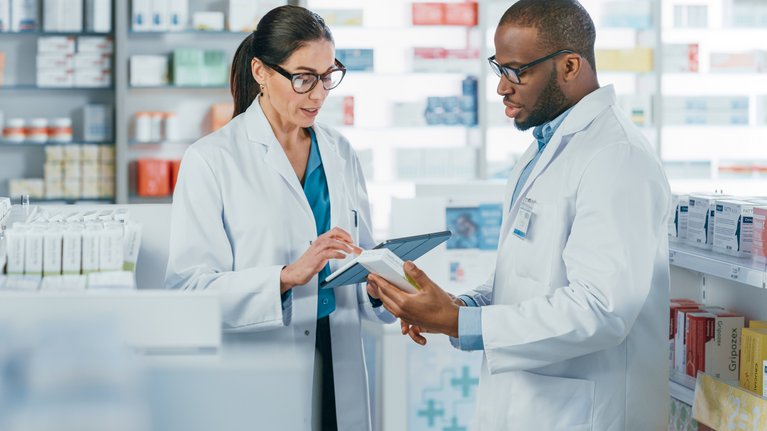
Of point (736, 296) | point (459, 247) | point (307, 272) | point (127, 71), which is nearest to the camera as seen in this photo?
point (307, 272)

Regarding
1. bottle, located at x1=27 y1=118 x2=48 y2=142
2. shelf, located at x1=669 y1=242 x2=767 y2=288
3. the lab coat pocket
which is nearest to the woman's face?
the lab coat pocket

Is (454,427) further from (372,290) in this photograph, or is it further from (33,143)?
(33,143)

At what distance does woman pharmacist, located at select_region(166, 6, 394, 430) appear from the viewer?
2045 millimetres

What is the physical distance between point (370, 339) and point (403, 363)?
168 millimetres

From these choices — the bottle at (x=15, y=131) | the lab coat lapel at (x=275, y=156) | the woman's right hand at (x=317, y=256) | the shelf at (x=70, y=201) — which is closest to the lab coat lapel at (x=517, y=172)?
the woman's right hand at (x=317, y=256)

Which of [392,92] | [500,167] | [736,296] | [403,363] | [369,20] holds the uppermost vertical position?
[369,20]

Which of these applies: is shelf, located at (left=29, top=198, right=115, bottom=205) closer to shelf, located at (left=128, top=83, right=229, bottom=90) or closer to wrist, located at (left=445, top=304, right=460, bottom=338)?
shelf, located at (left=128, top=83, right=229, bottom=90)

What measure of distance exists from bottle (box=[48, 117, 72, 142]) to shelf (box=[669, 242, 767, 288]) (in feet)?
16.3

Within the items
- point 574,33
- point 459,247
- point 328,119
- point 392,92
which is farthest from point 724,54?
point 574,33

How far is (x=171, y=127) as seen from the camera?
21.1ft

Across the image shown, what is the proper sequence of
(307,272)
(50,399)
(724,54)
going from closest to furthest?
(50,399) < (307,272) < (724,54)

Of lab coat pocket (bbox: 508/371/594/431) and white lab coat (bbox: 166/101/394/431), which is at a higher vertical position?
white lab coat (bbox: 166/101/394/431)

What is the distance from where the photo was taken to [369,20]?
671 cm

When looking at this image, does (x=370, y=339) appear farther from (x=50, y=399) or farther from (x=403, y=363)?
(x=50, y=399)
